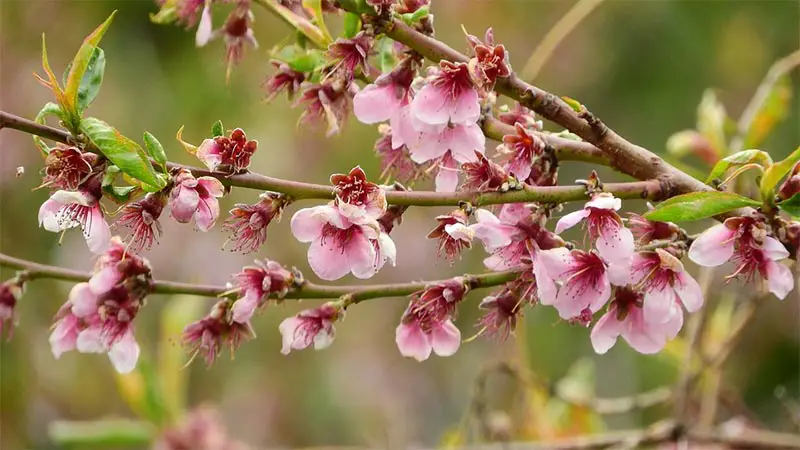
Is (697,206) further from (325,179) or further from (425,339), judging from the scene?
(325,179)

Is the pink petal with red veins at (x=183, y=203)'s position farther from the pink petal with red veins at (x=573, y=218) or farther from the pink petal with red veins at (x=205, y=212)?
the pink petal with red veins at (x=573, y=218)

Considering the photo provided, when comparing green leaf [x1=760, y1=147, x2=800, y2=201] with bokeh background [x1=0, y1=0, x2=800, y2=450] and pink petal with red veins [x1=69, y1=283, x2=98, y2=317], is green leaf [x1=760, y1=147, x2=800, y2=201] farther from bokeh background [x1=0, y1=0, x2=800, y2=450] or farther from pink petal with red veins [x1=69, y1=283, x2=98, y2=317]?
bokeh background [x1=0, y1=0, x2=800, y2=450]

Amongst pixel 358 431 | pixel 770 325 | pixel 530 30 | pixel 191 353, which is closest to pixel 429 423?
pixel 358 431

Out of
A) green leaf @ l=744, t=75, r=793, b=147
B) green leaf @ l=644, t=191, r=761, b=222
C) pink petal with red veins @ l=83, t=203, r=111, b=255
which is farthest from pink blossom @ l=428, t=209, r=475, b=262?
green leaf @ l=744, t=75, r=793, b=147

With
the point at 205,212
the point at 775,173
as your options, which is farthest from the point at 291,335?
the point at 775,173

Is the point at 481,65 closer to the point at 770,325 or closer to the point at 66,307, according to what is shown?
the point at 66,307

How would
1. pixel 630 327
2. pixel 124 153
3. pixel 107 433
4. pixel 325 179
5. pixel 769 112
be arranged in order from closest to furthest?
pixel 124 153 < pixel 630 327 < pixel 769 112 < pixel 107 433 < pixel 325 179
